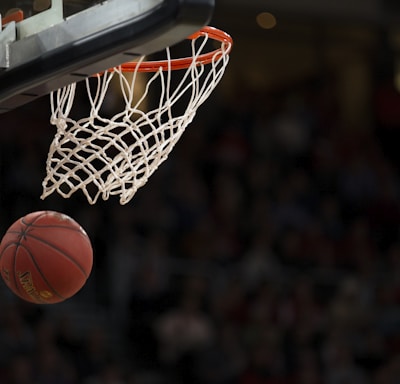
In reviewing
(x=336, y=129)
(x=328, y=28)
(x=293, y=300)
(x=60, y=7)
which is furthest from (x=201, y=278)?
(x=60, y=7)

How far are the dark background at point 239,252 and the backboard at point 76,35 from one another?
13.8 feet

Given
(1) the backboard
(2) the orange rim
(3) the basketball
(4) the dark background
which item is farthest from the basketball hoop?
(4) the dark background

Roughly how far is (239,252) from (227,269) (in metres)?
0.33

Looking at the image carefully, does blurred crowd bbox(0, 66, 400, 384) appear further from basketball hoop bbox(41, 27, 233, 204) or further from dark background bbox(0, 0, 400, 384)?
basketball hoop bbox(41, 27, 233, 204)

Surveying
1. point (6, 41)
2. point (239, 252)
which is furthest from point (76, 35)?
point (239, 252)

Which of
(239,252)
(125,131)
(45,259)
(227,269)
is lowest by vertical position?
(227,269)

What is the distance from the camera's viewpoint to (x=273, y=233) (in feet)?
31.0

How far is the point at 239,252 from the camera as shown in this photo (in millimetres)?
9297

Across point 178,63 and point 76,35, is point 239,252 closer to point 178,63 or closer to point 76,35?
point 178,63

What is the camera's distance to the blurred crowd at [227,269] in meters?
8.20

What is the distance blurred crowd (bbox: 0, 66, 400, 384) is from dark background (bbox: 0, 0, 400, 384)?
0.01 meters

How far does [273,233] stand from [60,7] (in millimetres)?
6257

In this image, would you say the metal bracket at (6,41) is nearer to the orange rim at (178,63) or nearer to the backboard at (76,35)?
the backboard at (76,35)

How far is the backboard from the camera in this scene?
2.98 metres
